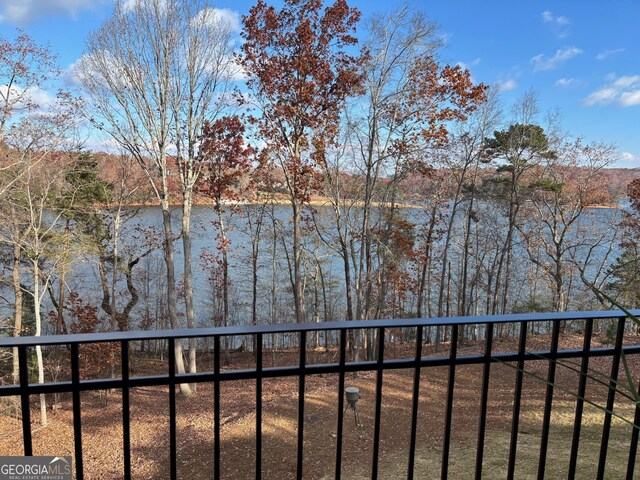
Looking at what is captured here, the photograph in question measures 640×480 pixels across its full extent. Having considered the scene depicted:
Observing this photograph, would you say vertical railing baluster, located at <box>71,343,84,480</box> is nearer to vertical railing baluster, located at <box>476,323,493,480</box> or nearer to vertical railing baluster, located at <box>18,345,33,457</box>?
vertical railing baluster, located at <box>18,345,33,457</box>

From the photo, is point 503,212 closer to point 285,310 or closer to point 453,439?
point 285,310

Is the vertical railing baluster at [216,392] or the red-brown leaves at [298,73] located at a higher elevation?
the red-brown leaves at [298,73]

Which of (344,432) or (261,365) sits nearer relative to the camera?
(261,365)

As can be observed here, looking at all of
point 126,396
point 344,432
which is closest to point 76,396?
point 126,396

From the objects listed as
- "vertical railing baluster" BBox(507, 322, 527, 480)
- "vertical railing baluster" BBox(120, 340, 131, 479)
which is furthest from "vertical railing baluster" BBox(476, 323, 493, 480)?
"vertical railing baluster" BBox(120, 340, 131, 479)

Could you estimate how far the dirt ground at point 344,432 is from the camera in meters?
4.91

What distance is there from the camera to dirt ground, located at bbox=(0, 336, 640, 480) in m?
4.91

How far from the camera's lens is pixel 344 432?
6.76m

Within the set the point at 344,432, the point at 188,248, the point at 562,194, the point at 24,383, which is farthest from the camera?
the point at 562,194

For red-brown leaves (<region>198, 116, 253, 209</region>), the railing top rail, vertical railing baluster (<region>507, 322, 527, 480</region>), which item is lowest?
vertical railing baluster (<region>507, 322, 527, 480</region>)

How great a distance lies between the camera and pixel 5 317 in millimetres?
10617

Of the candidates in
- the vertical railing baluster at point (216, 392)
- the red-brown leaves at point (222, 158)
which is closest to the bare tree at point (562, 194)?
the red-brown leaves at point (222, 158)

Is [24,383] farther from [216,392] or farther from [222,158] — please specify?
[222,158]

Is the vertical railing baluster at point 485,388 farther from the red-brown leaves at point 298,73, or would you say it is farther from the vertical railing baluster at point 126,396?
the red-brown leaves at point 298,73
